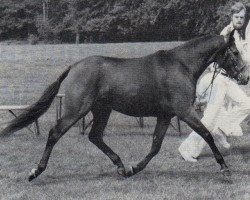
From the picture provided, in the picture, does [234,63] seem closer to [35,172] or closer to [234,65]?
[234,65]

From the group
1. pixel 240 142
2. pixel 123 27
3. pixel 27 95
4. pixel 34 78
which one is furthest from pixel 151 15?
pixel 240 142

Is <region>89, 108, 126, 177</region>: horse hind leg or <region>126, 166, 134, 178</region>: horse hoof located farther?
<region>89, 108, 126, 177</region>: horse hind leg

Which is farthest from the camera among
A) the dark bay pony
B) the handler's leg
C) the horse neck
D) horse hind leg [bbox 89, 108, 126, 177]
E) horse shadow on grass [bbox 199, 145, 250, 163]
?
horse shadow on grass [bbox 199, 145, 250, 163]

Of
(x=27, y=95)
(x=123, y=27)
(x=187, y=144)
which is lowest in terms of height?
(x=123, y=27)

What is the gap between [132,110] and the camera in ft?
24.3

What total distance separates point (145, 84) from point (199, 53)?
2.90 feet

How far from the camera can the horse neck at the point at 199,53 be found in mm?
7430

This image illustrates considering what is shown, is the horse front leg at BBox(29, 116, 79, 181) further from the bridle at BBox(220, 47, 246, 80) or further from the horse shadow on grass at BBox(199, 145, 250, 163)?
the horse shadow on grass at BBox(199, 145, 250, 163)

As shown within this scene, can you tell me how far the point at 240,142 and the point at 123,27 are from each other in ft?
105

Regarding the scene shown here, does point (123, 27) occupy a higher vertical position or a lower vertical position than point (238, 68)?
lower

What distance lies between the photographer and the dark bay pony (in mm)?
7172

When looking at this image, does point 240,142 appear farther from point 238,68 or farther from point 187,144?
point 238,68

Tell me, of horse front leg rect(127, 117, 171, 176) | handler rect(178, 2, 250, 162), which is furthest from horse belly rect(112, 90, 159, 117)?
handler rect(178, 2, 250, 162)

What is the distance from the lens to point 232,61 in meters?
7.48
